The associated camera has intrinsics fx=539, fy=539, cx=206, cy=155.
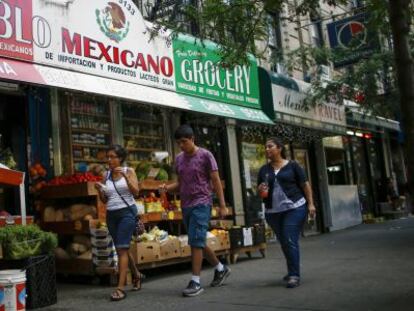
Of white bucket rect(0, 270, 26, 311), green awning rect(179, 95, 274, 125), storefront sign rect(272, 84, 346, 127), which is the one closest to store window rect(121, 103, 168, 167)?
green awning rect(179, 95, 274, 125)

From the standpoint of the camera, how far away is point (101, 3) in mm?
8352

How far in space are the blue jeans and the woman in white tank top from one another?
178 centimetres

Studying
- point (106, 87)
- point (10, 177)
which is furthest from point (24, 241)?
point (106, 87)

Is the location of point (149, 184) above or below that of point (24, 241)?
above

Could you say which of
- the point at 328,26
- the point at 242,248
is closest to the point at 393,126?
the point at 328,26

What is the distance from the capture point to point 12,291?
538 cm

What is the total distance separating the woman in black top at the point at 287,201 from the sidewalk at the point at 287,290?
40 centimetres

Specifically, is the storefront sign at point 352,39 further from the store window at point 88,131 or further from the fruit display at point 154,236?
the fruit display at point 154,236

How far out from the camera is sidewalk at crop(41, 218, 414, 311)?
211 inches

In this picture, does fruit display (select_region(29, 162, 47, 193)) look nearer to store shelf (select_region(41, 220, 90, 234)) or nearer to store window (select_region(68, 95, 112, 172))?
store shelf (select_region(41, 220, 90, 234))

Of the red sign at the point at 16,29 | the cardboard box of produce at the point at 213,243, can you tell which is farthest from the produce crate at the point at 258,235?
the red sign at the point at 16,29

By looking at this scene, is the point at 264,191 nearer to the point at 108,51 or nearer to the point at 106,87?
the point at 106,87

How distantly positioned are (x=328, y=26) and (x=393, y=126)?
14.5ft

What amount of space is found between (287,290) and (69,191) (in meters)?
3.55
